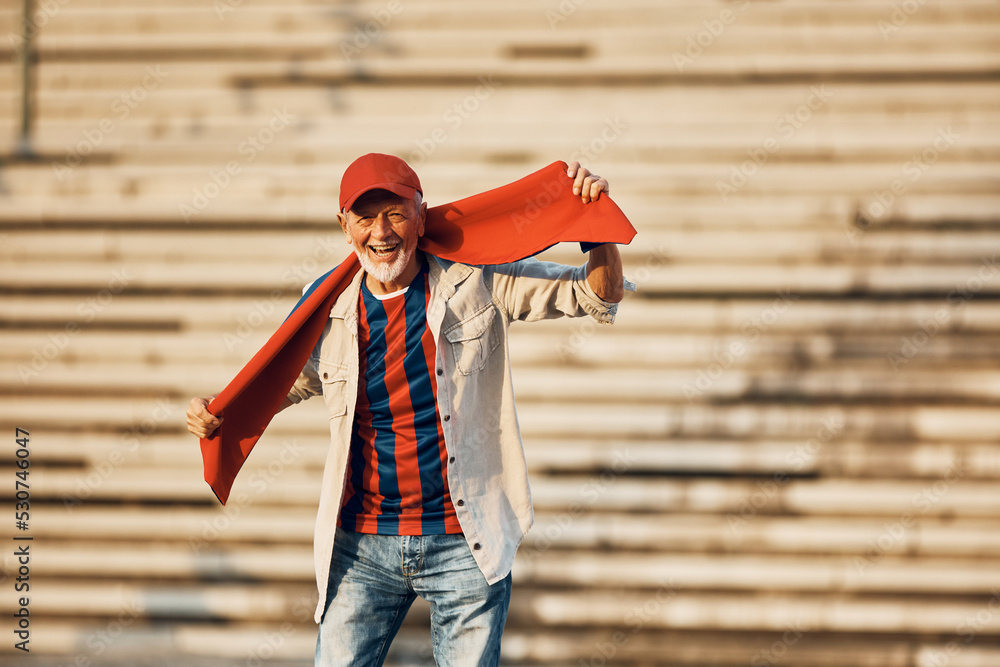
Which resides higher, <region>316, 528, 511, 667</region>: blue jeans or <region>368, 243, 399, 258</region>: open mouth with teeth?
<region>368, 243, 399, 258</region>: open mouth with teeth

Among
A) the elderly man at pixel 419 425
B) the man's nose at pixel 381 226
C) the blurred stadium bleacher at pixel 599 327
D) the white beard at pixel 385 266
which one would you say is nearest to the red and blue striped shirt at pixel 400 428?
the elderly man at pixel 419 425

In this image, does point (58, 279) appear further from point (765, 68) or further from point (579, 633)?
point (765, 68)

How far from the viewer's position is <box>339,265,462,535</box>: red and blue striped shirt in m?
2.39

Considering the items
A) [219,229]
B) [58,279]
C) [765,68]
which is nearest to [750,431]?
[765,68]

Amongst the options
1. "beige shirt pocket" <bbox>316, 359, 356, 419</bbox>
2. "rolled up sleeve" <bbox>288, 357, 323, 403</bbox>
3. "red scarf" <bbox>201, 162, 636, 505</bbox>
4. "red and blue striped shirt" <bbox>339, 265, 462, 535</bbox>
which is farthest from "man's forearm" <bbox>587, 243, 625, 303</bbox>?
"rolled up sleeve" <bbox>288, 357, 323, 403</bbox>

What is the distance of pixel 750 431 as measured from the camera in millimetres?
4141

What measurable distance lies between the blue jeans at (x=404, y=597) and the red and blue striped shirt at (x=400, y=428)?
2.4 inches

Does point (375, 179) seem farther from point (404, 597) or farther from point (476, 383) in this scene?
point (404, 597)

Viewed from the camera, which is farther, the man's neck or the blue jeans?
the man's neck

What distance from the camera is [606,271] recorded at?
7.59 feet

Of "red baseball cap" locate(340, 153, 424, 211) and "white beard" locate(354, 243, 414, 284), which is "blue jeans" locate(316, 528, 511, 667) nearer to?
"white beard" locate(354, 243, 414, 284)

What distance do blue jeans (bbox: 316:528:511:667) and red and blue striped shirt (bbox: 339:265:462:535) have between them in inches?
2.4

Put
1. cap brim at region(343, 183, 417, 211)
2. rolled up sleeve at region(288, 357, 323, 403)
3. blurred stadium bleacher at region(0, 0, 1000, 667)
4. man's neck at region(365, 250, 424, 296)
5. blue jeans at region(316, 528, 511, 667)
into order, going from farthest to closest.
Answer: blurred stadium bleacher at region(0, 0, 1000, 667) → rolled up sleeve at region(288, 357, 323, 403) → man's neck at region(365, 250, 424, 296) → blue jeans at region(316, 528, 511, 667) → cap brim at region(343, 183, 417, 211)

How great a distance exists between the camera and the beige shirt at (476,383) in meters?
2.39
